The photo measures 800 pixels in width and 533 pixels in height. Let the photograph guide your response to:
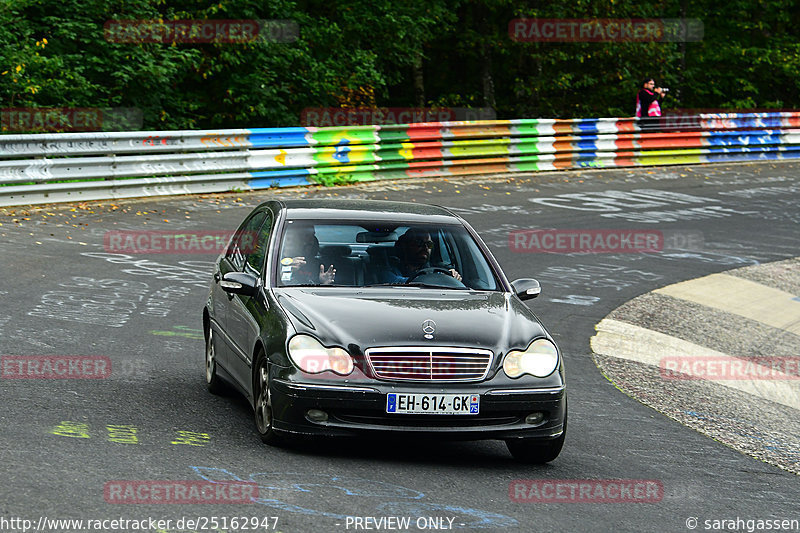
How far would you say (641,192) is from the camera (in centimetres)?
2430

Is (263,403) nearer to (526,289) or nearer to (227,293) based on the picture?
(227,293)

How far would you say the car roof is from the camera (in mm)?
8344

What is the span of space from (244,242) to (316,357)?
7.78 feet

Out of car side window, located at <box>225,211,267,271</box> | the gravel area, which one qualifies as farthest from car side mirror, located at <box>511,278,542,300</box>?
car side window, located at <box>225,211,267,271</box>

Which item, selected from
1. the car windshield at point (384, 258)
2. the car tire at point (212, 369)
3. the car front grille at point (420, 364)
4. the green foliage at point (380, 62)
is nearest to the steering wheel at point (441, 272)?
the car windshield at point (384, 258)

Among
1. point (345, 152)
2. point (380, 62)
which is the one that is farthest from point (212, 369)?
point (380, 62)

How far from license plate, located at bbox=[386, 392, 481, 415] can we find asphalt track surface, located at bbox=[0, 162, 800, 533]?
1.12 ft

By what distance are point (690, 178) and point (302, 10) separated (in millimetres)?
9739

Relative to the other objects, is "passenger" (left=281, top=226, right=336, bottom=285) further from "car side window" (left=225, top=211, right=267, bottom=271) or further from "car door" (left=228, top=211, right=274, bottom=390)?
"car side window" (left=225, top=211, right=267, bottom=271)

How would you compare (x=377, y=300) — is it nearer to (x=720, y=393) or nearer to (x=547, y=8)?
(x=720, y=393)

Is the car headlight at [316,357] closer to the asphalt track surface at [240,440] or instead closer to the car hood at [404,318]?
the car hood at [404,318]

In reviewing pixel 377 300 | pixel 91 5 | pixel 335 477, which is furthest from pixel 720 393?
pixel 91 5

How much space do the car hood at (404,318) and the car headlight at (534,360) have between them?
0.17ft

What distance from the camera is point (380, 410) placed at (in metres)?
6.77
